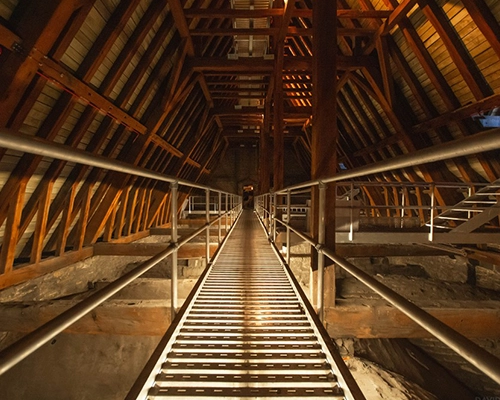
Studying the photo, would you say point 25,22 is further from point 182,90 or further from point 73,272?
point 73,272

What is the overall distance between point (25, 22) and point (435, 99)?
7096 mm

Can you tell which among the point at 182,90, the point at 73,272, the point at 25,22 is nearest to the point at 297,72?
the point at 182,90

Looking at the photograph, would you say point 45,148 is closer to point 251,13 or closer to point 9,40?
point 9,40

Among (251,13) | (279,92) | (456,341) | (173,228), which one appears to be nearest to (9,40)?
(173,228)

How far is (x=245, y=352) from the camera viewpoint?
184 cm

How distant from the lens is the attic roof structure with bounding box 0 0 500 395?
12.3 feet

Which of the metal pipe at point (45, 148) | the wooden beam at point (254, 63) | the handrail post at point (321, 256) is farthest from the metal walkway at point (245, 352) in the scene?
the wooden beam at point (254, 63)

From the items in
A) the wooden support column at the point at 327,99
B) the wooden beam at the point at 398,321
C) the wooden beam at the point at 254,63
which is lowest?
the wooden beam at the point at 398,321

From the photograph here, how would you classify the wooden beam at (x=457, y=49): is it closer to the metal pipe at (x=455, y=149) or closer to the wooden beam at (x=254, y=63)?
the wooden beam at (x=254, y=63)

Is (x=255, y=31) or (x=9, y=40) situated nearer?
(x=9, y=40)

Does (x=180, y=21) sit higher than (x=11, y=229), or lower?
higher

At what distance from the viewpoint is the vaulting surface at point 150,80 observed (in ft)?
11.8

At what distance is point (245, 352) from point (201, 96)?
9226mm

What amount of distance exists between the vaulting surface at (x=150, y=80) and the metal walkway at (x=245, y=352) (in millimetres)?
3084
